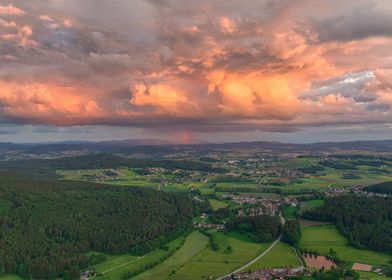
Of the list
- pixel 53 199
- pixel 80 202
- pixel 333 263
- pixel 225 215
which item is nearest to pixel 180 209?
pixel 225 215

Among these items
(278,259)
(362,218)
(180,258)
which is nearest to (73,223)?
(180,258)

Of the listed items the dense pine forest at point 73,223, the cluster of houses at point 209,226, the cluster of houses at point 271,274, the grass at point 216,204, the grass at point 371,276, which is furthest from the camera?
the grass at point 216,204

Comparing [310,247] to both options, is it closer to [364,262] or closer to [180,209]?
[364,262]

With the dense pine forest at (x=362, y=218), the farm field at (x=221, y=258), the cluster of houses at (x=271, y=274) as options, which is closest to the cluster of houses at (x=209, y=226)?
the farm field at (x=221, y=258)

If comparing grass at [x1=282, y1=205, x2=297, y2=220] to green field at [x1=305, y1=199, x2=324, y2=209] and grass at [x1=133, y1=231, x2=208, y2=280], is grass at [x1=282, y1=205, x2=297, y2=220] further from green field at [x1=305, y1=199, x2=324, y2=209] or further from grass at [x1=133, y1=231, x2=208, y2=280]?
grass at [x1=133, y1=231, x2=208, y2=280]

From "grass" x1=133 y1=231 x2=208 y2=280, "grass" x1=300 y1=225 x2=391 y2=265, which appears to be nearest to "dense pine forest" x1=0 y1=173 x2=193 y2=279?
"grass" x1=133 y1=231 x2=208 y2=280

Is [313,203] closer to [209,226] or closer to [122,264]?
[209,226]

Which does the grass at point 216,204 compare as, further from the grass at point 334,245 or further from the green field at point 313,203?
the grass at point 334,245
